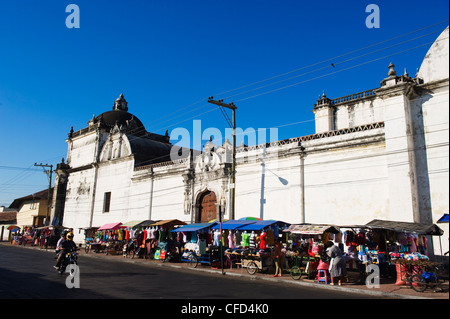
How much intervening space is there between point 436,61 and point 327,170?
273 inches

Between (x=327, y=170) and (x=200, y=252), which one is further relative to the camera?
(x=327, y=170)

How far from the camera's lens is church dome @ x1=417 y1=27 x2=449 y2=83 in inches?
579

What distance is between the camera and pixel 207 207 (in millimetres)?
23938

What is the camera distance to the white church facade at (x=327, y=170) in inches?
574

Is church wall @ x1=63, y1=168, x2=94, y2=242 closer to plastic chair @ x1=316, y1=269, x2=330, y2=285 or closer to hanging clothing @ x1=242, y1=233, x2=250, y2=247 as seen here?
hanging clothing @ x1=242, y1=233, x2=250, y2=247

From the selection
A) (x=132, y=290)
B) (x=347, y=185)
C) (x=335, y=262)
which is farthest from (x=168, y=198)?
(x=132, y=290)

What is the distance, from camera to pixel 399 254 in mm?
12656

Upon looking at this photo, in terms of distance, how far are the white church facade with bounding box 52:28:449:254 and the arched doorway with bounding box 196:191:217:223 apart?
0.07 m

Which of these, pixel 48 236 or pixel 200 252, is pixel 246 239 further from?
pixel 48 236

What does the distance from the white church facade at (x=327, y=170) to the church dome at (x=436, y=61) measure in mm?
39

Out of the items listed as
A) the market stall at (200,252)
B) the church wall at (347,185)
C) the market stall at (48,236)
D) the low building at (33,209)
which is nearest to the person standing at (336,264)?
the church wall at (347,185)

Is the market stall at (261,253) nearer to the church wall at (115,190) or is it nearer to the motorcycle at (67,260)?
the motorcycle at (67,260)
